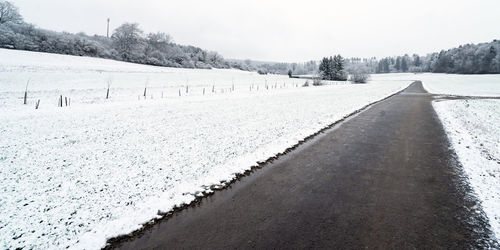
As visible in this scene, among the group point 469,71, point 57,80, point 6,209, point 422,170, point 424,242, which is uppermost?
point 469,71

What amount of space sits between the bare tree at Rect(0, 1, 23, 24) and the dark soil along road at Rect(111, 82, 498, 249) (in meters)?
68.3

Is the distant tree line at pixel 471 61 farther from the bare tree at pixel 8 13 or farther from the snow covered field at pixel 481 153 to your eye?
the bare tree at pixel 8 13

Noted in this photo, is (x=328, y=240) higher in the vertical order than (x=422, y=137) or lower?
lower

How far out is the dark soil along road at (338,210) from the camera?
12.0 ft

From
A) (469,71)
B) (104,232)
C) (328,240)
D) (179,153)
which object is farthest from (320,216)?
(469,71)

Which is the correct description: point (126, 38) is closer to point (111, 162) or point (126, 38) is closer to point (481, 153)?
point (111, 162)

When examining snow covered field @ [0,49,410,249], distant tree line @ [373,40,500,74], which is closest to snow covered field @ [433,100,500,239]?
snow covered field @ [0,49,410,249]

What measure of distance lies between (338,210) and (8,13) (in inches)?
2835

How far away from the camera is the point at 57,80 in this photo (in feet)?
97.0

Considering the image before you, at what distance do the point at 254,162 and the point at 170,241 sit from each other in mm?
3774

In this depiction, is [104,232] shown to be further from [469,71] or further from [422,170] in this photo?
[469,71]

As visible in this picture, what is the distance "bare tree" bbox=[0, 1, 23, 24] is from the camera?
159 ft

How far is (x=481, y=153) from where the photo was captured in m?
7.85

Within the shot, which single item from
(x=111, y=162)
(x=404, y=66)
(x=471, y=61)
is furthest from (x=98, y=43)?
(x=404, y=66)
